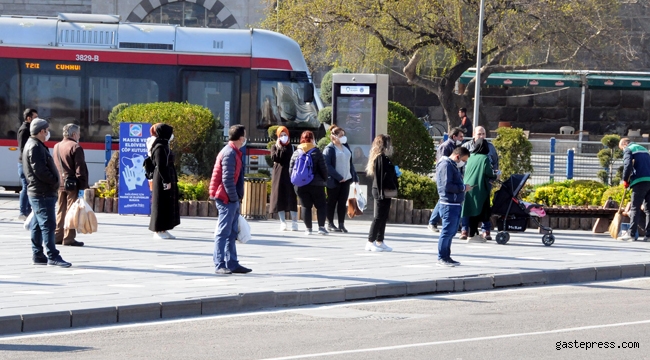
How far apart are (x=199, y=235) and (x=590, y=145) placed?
36.4ft

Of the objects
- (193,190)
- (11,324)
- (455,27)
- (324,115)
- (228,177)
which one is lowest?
(11,324)

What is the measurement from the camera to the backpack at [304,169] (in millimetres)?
15539

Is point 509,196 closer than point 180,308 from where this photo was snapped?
No

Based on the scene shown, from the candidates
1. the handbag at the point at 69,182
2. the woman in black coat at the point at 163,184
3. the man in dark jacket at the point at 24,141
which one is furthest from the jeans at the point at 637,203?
the man in dark jacket at the point at 24,141

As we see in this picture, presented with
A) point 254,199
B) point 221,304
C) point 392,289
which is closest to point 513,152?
point 254,199

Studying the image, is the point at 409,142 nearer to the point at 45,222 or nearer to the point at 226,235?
the point at 226,235

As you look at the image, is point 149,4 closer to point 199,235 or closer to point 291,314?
point 199,235

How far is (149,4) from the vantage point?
3778 cm

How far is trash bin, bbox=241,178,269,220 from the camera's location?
57.8 ft

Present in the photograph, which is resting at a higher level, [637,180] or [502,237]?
[637,180]

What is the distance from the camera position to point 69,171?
13.6 m

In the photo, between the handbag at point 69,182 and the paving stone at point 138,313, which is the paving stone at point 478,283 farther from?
the handbag at point 69,182

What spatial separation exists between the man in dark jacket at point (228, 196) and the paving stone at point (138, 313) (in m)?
2.08

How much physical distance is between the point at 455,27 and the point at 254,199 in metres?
12.9
